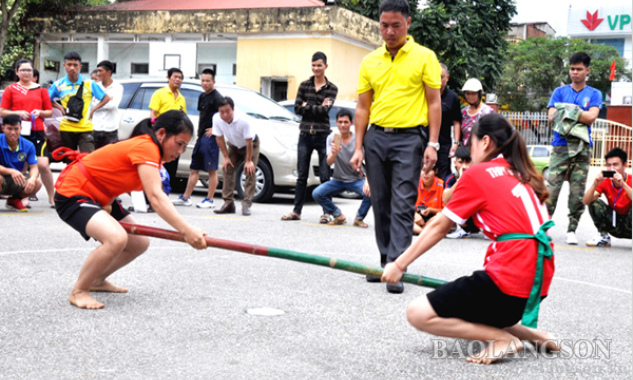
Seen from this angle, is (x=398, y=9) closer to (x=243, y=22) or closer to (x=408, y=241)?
(x=408, y=241)

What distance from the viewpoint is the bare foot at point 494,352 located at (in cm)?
384

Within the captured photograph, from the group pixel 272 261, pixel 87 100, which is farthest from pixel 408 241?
pixel 87 100

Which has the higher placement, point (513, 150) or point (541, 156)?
point (513, 150)

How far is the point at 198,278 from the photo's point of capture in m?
5.80

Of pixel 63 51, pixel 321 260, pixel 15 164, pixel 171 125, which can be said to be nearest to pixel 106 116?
pixel 15 164

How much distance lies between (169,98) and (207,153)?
3.33 feet

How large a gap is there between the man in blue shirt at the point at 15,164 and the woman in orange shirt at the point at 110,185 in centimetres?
467

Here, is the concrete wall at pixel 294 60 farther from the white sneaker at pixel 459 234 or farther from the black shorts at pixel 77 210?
the black shorts at pixel 77 210

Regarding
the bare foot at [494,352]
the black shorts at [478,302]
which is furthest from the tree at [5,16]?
the bare foot at [494,352]

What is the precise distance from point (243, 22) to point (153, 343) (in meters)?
23.2

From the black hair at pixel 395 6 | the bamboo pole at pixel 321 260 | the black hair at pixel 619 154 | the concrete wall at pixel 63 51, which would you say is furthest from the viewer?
the concrete wall at pixel 63 51

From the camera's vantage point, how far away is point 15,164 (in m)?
9.42

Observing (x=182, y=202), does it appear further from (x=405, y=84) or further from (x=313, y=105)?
(x=405, y=84)

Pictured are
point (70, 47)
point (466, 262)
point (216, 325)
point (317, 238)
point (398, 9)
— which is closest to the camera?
point (216, 325)
